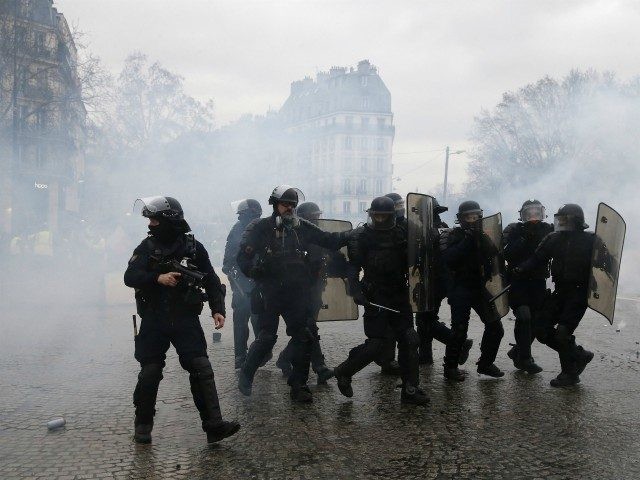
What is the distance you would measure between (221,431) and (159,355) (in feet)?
2.10

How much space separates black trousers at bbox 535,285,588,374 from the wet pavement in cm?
29

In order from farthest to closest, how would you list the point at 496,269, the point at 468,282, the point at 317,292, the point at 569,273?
the point at 496,269
the point at 468,282
the point at 569,273
the point at 317,292

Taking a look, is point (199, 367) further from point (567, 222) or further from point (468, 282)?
point (567, 222)

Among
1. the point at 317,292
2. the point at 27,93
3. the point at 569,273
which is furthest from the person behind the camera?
the point at 27,93

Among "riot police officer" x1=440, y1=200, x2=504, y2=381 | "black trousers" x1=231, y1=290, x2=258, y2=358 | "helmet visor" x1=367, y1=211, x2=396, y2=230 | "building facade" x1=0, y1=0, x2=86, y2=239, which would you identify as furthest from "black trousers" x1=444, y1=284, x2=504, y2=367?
"building facade" x1=0, y1=0, x2=86, y2=239

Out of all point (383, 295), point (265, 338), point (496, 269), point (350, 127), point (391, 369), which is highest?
point (350, 127)

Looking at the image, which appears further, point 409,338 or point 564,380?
point 564,380

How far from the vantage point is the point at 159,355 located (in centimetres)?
488

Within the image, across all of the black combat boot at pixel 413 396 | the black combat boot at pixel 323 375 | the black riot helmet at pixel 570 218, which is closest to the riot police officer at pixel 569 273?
the black riot helmet at pixel 570 218

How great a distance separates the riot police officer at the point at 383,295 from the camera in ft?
19.1

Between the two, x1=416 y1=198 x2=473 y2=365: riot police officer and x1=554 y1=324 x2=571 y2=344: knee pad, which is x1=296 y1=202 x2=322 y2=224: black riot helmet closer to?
x1=416 y1=198 x2=473 y2=365: riot police officer

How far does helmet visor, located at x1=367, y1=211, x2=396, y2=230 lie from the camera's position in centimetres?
582

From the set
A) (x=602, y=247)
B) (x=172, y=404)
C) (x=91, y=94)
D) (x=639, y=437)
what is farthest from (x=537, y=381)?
(x=91, y=94)

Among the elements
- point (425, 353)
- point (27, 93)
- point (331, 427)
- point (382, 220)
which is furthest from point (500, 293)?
point (27, 93)
